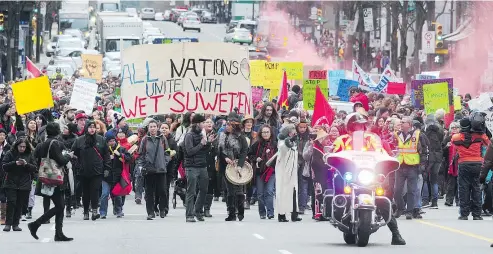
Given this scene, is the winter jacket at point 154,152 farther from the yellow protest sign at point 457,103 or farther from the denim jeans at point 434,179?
the yellow protest sign at point 457,103

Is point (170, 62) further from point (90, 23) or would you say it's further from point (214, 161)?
point (90, 23)

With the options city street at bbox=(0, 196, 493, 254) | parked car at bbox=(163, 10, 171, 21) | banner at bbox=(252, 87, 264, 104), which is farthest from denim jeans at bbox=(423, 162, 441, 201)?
parked car at bbox=(163, 10, 171, 21)

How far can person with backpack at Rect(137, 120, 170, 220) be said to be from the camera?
74.8ft

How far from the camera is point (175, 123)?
1050 inches

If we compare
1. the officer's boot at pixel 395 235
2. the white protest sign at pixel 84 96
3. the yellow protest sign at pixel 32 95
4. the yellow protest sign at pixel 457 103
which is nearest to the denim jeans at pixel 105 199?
the yellow protest sign at pixel 32 95

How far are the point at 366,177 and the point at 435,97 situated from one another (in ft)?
39.5

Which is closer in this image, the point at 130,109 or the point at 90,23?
the point at 130,109

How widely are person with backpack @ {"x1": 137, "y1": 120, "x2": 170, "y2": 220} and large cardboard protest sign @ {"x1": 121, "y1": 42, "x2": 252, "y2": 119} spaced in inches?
17.5

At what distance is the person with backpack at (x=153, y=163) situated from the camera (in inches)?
898

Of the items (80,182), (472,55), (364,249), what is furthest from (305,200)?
(472,55)

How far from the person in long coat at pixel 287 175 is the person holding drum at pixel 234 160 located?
19.9 inches

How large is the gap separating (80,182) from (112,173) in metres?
0.53

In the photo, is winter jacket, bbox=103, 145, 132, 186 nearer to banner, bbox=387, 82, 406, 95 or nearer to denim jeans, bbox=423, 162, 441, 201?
denim jeans, bbox=423, 162, 441, 201

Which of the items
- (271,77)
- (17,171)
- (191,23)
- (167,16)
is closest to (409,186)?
(17,171)
